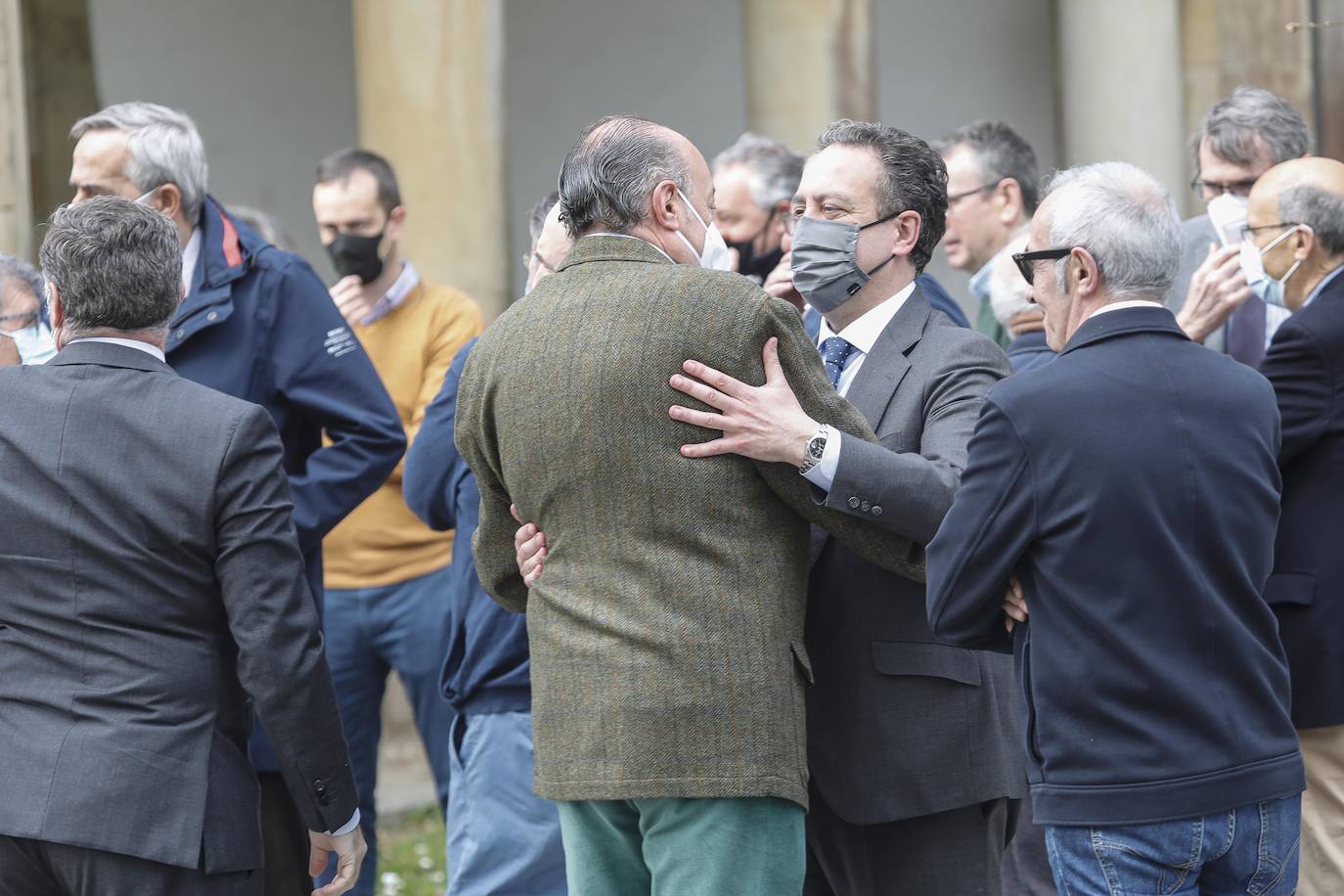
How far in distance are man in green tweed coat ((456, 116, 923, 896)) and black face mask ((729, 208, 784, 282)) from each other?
2.64m

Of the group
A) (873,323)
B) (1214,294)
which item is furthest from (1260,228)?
(873,323)

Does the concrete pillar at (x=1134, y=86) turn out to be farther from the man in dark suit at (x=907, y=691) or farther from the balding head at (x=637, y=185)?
the balding head at (x=637, y=185)

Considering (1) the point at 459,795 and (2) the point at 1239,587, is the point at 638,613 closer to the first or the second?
(2) the point at 1239,587

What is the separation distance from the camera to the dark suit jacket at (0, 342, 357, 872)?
300cm

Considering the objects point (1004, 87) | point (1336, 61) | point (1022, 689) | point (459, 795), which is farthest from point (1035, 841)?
point (1004, 87)

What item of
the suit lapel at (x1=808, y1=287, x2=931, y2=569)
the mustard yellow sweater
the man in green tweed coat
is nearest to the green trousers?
the man in green tweed coat

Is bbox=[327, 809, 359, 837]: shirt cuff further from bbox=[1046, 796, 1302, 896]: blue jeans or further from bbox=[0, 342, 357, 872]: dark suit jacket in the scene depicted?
bbox=[1046, 796, 1302, 896]: blue jeans

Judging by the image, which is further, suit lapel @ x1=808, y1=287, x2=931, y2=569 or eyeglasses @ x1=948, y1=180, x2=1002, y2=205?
eyeglasses @ x1=948, y1=180, x2=1002, y2=205

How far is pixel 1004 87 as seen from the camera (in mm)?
11102

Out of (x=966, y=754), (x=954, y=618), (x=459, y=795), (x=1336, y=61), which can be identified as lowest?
(x=459, y=795)

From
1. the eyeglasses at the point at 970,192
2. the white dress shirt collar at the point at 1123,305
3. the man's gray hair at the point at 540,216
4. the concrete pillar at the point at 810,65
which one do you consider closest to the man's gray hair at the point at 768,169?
the eyeglasses at the point at 970,192

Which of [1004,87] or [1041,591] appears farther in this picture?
[1004,87]

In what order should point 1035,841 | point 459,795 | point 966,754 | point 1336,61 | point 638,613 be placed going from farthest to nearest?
1. point 1336,61
2. point 1035,841
3. point 459,795
4. point 966,754
5. point 638,613

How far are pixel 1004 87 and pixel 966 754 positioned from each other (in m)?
8.63
